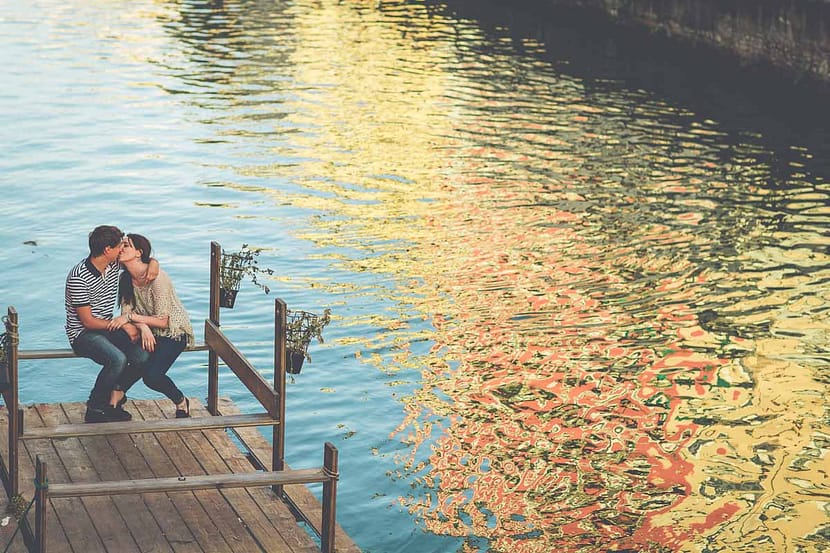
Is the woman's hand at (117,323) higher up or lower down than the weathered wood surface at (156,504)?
higher up

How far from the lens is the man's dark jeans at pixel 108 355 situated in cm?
931

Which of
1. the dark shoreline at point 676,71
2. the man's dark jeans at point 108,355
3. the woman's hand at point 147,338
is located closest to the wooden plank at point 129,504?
the man's dark jeans at point 108,355

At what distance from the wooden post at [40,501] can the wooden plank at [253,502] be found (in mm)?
1226

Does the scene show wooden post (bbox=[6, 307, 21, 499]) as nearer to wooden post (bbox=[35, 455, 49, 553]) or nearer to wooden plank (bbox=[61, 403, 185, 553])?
wooden plank (bbox=[61, 403, 185, 553])

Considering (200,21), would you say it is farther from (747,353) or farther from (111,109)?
(747,353)

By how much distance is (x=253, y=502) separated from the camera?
852 cm

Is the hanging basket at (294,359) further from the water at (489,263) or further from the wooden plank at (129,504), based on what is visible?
the water at (489,263)

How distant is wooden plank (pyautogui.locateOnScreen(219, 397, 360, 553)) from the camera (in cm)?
818

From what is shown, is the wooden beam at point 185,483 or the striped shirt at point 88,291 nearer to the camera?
the wooden beam at point 185,483

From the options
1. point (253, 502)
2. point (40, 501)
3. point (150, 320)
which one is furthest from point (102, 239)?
point (40, 501)

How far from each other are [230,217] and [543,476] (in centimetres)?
995

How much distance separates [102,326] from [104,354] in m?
0.21

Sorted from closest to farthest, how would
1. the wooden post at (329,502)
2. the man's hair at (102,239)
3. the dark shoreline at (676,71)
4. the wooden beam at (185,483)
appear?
the wooden beam at (185,483) < the wooden post at (329,502) < the man's hair at (102,239) < the dark shoreline at (676,71)

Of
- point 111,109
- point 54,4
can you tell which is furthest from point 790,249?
point 54,4
